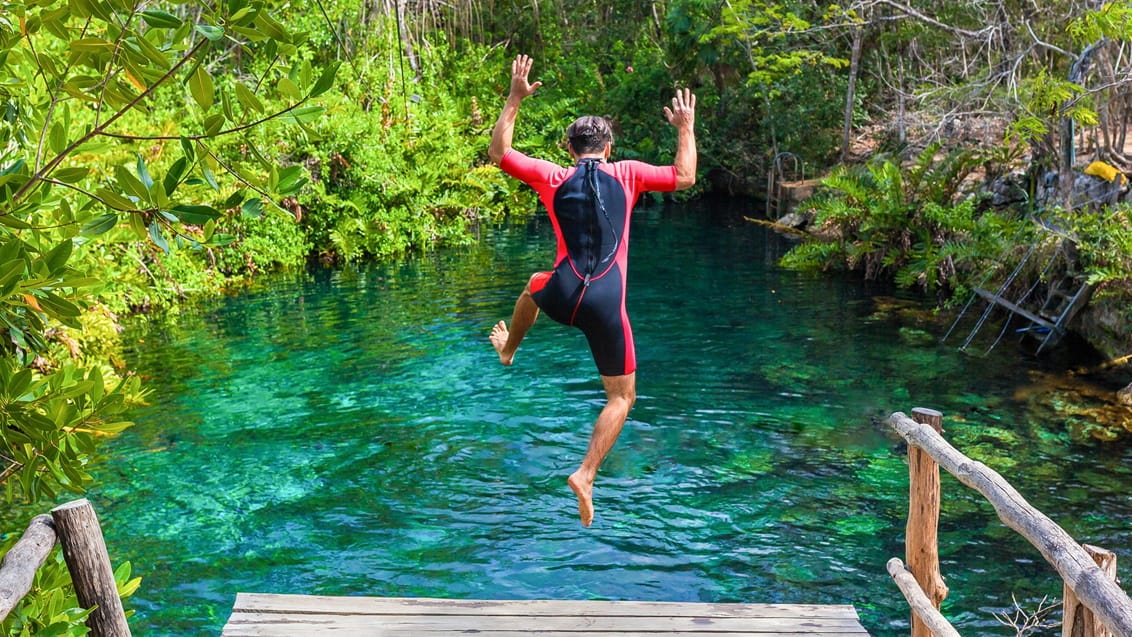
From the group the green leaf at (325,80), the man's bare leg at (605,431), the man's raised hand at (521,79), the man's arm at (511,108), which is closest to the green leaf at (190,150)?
the green leaf at (325,80)

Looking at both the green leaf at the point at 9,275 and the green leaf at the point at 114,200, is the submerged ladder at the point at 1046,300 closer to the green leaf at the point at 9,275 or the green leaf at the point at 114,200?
the green leaf at the point at 114,200

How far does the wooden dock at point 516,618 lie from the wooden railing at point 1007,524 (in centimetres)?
43

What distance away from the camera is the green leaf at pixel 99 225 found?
3602 millimetres

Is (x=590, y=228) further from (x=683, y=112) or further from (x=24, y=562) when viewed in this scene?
(x=24, y=562)

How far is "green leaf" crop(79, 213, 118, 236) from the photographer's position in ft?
11.8

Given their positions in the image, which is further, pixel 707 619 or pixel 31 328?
pixel 707 619

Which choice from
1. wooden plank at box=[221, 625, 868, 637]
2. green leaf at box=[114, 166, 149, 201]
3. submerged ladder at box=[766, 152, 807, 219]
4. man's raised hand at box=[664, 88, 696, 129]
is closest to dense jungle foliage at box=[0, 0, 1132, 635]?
green leaf at box=[114, 166, 149, 201]

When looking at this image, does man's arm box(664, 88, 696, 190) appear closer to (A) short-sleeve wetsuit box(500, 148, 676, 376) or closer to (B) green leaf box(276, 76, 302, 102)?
(A) short-sleeve wetsuit box(500, 148, 676, 376)

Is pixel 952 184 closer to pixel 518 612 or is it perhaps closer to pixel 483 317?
pixel 483 317

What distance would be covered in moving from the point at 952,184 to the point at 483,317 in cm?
767

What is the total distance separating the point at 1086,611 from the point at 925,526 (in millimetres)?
1753

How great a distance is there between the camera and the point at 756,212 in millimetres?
29453

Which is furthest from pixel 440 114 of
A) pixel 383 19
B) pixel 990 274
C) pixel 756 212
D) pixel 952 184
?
pixel 990 274

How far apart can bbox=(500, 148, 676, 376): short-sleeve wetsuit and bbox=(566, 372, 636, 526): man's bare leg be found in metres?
0.29
